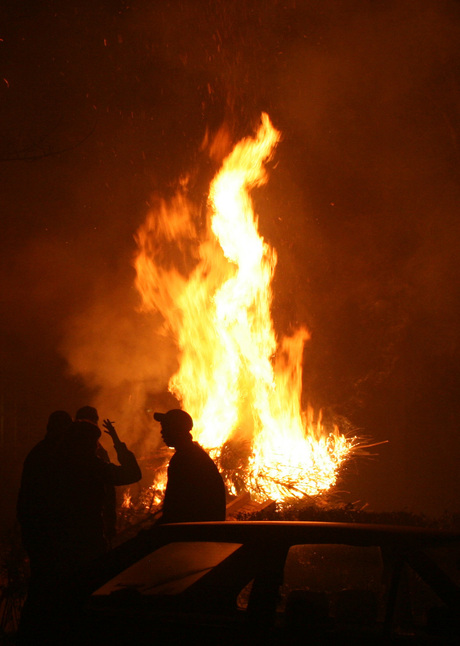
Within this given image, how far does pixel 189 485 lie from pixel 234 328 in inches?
275

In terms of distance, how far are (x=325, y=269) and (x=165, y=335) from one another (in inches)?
157

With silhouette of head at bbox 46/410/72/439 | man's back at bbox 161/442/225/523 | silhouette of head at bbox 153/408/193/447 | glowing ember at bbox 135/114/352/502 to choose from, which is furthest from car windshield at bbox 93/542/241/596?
glowing ember at bbox 135/114/352/502

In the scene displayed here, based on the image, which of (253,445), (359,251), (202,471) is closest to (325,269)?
Result: (359,251)

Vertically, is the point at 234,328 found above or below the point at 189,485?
above

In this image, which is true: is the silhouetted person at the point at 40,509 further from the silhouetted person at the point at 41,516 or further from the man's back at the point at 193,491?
the man's back at the point at 193,491

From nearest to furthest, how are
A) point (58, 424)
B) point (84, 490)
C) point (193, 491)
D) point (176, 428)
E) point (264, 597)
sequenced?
1. point (264, 597)
2. point (193, 491)
3. point (84, 490)
4. point (176, 428)
5. point (58, 424)

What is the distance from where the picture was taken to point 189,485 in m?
4.34

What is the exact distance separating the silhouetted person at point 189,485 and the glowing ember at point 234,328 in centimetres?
462

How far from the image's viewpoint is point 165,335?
13.8 m

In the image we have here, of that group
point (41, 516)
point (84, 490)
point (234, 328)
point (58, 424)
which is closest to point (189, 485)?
point (84, 490)

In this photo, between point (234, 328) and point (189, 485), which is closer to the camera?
point (189, 485)

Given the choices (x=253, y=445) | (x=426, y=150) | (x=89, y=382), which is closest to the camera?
(x=253, y=445)

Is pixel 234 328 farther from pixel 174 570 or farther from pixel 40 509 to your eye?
pixel 174 570

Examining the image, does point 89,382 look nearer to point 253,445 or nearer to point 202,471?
point 253,445
